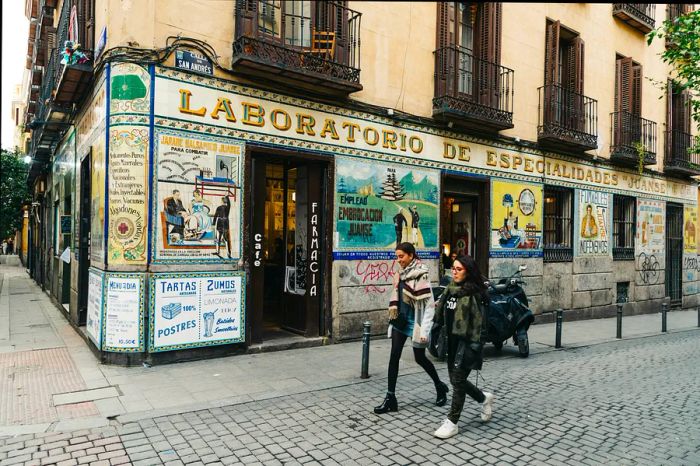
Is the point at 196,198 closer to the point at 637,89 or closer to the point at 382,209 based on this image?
the point at 382,209

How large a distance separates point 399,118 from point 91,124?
578 cm

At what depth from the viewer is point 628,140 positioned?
50.9 feet

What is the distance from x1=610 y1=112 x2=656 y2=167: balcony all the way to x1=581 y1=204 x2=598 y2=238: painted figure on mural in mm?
1993

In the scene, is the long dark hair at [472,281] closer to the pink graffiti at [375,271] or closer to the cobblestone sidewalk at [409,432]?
the cobblestone sidewalk at [409,432]

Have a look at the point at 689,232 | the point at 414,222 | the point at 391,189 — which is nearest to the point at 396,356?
the point at 391,189

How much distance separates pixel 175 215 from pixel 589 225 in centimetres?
1181

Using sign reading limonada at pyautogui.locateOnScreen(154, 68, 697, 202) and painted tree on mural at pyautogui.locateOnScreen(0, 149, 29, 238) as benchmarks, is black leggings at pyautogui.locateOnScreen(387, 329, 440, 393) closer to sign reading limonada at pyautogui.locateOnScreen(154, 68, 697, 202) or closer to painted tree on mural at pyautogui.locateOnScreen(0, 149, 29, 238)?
sign reading limonada at pyautogui.locateOnScreen(154, 68, 697, 202)

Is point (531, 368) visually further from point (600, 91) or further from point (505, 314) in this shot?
point (600, 91)

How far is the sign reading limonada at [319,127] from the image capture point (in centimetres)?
763

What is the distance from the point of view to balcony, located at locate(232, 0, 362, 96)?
801 centimetres

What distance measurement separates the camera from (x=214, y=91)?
25.9 ft

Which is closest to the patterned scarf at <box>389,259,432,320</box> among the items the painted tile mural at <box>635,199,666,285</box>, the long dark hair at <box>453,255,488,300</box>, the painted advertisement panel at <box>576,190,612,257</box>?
the long dark hair at <box>453,255,488,300</box>

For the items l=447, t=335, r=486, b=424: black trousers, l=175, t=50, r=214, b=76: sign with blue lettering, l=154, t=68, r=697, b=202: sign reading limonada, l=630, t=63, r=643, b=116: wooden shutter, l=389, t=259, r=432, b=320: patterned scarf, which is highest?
l=630, t=63, r=643, b=116: wooden shutter

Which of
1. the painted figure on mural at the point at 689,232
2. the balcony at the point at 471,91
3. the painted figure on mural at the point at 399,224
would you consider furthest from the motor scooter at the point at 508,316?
the painted figure on mural at the point at 689,232
